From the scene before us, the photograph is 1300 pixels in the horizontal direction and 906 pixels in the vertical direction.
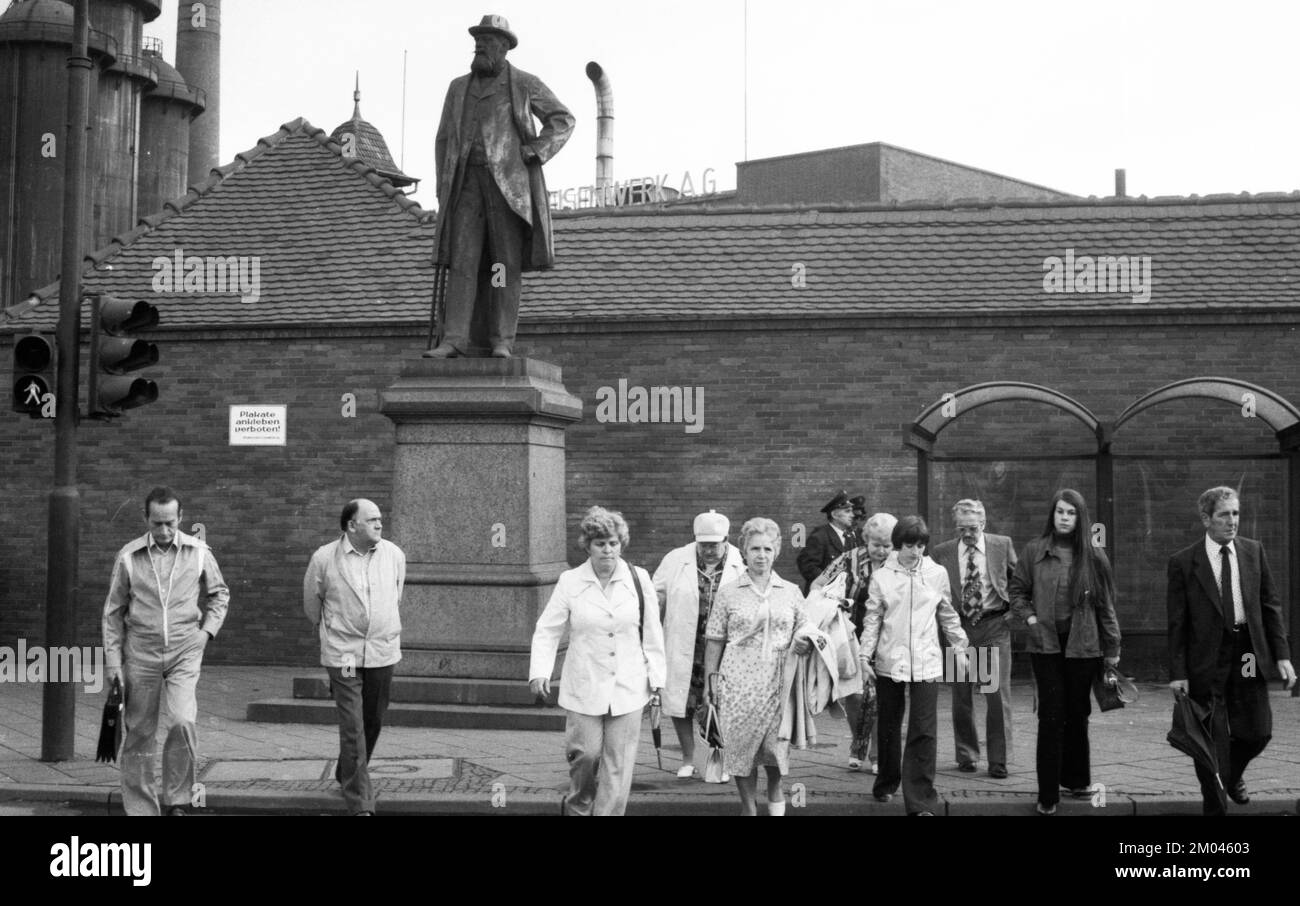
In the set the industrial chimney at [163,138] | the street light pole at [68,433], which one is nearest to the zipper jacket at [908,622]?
the street light pole at [68,433]

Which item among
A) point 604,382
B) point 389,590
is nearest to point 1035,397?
point 604,382

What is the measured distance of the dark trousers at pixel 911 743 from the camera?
8.21 meters

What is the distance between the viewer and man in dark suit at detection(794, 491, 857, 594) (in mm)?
11219

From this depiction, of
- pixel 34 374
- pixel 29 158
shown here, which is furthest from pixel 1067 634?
pixel 29 158

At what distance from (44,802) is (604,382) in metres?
8.42

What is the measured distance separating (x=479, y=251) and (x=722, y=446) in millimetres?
4856

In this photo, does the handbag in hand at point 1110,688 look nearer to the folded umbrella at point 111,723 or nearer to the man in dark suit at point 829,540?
the man in dark suit at point 829,540

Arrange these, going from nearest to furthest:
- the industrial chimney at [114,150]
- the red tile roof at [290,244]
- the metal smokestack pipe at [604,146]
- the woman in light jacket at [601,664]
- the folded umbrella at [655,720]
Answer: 1. the woman in light jacket at [601,664]
2. the folded umbrella at [655,720]
3. the red tile roof at [290,244]
4. the industrial chimney at [114,150]
5. the metal smokestack pipe at [604,146]

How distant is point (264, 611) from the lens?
16.4 metres

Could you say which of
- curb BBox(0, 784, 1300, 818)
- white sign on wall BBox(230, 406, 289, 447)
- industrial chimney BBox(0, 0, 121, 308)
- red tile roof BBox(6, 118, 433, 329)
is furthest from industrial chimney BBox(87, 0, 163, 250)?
curb BBox(0, 784, 1300, 818)

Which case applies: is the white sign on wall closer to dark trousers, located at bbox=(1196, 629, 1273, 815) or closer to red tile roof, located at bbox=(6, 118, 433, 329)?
red tile roof, located at bbox=(6, 118, 433, 329)

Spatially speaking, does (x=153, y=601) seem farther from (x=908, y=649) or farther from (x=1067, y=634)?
(x=1067, y=634)

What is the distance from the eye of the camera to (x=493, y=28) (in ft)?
38.5

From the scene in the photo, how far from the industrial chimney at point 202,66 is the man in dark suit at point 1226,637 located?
36.4 metres
